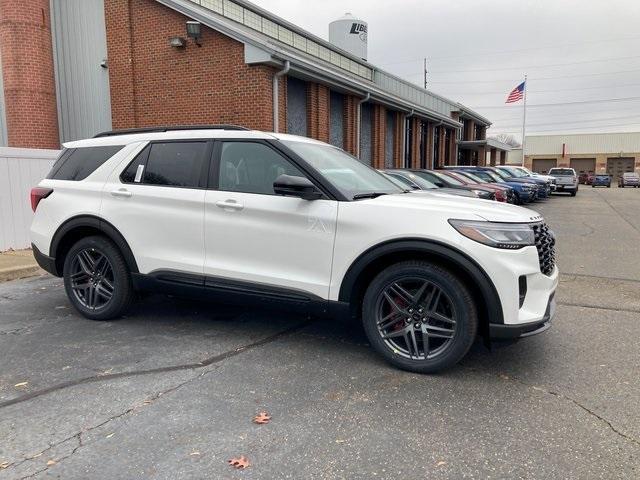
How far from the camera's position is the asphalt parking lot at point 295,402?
9.12 feet

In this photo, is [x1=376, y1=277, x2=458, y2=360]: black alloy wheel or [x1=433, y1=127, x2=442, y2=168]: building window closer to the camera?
[x1=376, y1=277, x2=458, y2=360]: black alloy wheel

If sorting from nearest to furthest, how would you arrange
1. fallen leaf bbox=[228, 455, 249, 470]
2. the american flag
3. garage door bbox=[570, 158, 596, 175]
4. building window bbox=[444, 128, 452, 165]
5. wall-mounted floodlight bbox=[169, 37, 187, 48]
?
1. fallen leaf bbox=[228, 455, 249, 470]
2. wall-mounted floodlight bbox=[169, 37, 187, 48]
3. building window bbox=[444, 128, 452, 165]
4. the american flag
5. garage door bbox=[570, 158, 596, 175]

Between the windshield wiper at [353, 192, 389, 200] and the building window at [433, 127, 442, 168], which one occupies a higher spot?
the building window at [433, 127, 442, 168]

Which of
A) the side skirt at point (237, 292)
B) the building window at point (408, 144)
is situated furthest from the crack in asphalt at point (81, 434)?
the building window at point (408, 144)

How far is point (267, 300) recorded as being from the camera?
4.29m

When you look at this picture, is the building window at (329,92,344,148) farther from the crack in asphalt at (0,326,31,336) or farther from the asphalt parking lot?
the crack in asphalt at (0,326,31,336)

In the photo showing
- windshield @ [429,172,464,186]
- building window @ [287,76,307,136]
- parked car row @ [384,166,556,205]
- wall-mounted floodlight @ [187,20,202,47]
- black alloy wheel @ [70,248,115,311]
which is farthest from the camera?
windshield @ [429,172,464,186]

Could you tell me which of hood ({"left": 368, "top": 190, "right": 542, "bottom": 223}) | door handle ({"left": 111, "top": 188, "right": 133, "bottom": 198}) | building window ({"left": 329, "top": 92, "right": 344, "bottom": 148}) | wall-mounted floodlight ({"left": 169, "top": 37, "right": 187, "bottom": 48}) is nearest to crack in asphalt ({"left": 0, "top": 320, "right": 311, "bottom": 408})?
hood ({"left": 368, "top": 190, "right": 542, "bottom": 223})

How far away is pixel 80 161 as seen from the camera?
5332 millimetres

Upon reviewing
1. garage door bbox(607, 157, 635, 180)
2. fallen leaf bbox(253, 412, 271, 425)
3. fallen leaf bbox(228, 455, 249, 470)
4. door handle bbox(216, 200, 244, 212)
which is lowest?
fallen leaf bbox(228, 455, 249, 470)

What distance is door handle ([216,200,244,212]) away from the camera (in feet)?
14.3

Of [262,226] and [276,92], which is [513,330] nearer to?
[262,226]

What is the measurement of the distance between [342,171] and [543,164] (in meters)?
77.5

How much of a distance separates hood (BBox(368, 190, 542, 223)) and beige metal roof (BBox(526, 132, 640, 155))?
7750 centimetres
